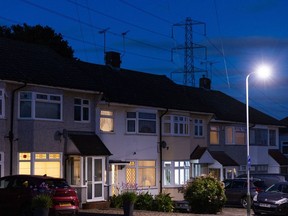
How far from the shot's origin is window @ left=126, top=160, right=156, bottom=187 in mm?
37062

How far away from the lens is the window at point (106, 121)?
114ft

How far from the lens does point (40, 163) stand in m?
30.0

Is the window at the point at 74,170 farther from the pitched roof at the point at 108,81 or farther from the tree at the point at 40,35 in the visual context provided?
the tree at the point at 40,35

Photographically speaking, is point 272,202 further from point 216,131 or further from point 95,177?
point 216,131

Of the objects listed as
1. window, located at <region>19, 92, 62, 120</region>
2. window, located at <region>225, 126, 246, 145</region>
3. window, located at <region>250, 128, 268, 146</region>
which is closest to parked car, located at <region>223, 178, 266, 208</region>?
window, located at <region>19, 92, 62, 120</region>

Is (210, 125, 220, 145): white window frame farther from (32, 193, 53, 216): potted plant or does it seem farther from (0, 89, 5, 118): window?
(32, 193, 53, 216): potted plant

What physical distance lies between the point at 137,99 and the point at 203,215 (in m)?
11.3

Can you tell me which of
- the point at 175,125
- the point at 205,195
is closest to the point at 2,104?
the point at 205,195

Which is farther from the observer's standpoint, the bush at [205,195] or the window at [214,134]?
the window at [214,134]

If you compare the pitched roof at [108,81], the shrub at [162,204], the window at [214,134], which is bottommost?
the shrub at [162,204]

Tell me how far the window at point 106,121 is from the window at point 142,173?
2779 millimetres

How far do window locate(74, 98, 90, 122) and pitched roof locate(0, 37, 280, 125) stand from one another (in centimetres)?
91

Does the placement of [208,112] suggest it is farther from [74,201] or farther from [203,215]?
[74,201]

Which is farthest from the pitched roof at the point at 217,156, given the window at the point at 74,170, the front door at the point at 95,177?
the window at the point at 74,170
